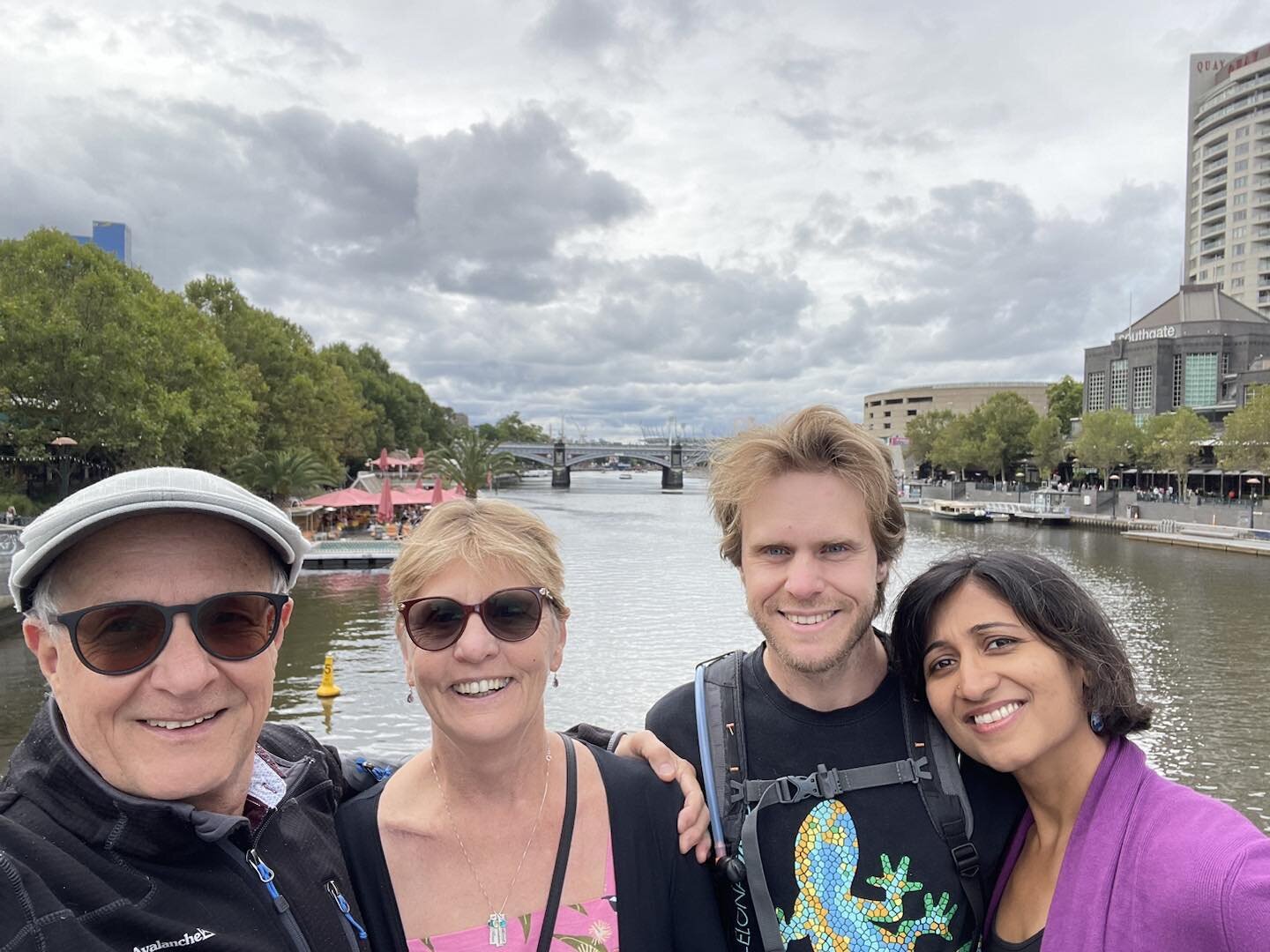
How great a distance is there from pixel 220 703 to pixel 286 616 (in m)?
0.30

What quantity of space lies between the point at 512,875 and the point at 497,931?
143 mm

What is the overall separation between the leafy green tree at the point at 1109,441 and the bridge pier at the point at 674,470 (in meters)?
58.2

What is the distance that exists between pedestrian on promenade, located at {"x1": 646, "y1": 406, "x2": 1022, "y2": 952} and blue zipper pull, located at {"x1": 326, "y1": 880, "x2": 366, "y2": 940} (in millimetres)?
1077

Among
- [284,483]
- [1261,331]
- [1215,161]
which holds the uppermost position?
[1215,161]

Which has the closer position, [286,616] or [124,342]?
[286,616]

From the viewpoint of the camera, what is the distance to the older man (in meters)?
1.53

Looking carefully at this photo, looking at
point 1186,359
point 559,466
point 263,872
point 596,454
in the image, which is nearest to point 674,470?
point 596,454

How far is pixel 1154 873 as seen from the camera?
1988 mm

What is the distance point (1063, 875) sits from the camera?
2.23 m

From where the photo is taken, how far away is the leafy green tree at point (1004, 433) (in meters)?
76.2

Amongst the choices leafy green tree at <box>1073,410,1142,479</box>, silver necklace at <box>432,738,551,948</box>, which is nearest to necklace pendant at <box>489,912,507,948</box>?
silver necklace at <box>432,738,551,948</box>

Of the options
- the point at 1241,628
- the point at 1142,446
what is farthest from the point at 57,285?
the point at 1142,446

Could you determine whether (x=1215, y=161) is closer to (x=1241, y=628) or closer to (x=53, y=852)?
(x=1241, y=628)

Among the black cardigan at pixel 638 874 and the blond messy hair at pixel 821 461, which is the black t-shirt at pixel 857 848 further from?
the blond messy hair at pixel 821 461
